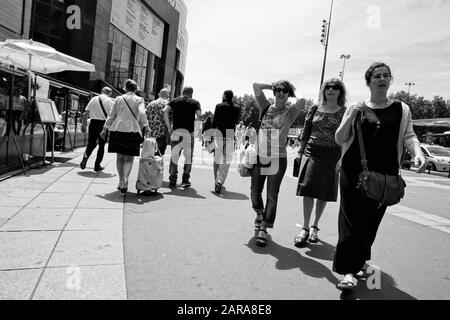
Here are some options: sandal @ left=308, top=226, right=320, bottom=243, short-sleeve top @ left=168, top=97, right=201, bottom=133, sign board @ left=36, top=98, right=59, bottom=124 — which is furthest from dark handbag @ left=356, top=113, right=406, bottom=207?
sign board @ left=36, top=98, right=59, bottom=124

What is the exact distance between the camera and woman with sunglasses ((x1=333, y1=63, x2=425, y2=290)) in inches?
107

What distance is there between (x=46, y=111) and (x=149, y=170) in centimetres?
364

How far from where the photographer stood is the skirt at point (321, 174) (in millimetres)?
3832

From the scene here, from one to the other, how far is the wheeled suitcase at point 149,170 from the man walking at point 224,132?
128 cm

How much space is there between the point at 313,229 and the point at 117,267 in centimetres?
234

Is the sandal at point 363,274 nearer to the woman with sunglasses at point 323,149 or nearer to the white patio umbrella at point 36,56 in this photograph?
the woman with sunglasses at point 323,149

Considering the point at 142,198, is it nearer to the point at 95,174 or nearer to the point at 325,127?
the point at 95,174

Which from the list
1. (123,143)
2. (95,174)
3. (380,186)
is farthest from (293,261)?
(95,174)

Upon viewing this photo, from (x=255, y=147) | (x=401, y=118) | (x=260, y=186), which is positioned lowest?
(x=260, y=186)

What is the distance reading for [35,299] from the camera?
7.44ft

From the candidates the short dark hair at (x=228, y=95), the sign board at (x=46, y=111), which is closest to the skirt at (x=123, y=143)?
the short dark hair at (x=228, y=95)

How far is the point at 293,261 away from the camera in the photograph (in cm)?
338
